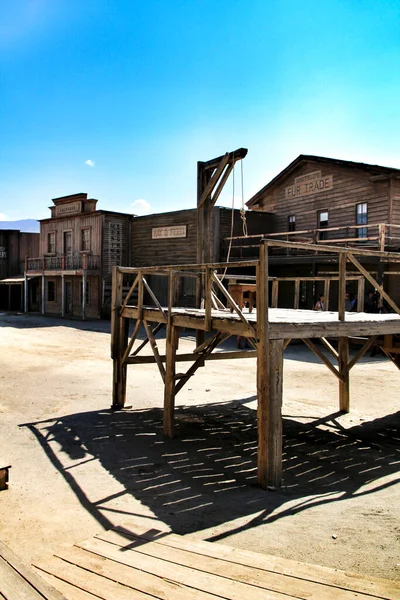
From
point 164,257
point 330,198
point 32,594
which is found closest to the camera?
point 32,594

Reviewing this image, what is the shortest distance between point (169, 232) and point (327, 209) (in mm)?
9289

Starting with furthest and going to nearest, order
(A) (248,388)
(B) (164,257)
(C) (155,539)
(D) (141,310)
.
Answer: (B) (164,257) → (A) (248,388) → (D) (141,310) → (C) (155,539)

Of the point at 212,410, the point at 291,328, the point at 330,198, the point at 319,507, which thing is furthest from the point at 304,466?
the point at 330,198

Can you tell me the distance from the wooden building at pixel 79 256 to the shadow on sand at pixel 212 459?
2087 centimetres

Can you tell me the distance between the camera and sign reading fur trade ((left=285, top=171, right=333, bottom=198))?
24.1m

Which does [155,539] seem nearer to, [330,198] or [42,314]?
[330,198]

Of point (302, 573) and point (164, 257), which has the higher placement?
point (164, 257)

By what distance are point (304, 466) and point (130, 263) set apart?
83.5 ft

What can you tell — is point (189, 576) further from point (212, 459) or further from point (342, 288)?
point (342, 288)

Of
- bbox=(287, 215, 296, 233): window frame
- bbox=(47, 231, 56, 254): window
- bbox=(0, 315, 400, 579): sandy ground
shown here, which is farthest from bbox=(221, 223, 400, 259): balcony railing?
bbox=(47, 231, 56, 254): window

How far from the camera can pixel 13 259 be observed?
129 feet

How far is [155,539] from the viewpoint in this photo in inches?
165

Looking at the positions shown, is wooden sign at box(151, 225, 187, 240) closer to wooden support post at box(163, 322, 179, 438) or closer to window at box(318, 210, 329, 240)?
window at box(318, 210, 329, 240)

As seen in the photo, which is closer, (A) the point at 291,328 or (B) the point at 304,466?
(A) the point at 291,328
